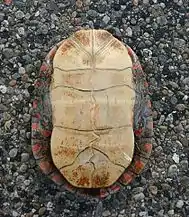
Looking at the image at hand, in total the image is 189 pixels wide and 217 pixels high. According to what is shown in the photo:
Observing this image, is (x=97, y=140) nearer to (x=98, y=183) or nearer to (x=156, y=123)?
(x=98, y=183)

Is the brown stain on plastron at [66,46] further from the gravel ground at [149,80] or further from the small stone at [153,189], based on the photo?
the small stone at [153,189]

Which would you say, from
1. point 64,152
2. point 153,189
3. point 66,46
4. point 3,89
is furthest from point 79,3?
point 153,189

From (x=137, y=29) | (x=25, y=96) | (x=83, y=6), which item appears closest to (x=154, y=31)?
(x=137, y=29)

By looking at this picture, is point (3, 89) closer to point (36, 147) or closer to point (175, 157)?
point (36, 147)

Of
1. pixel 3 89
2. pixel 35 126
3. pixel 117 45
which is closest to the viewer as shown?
pixel 117 45

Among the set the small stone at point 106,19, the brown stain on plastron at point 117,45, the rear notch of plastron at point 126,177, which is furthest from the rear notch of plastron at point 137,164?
the small stone at point 106,19

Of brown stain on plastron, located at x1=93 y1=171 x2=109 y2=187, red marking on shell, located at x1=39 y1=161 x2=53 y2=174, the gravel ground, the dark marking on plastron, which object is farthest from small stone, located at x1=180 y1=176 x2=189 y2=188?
the dark marking on plastron

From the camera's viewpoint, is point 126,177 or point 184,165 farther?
point 184,165
